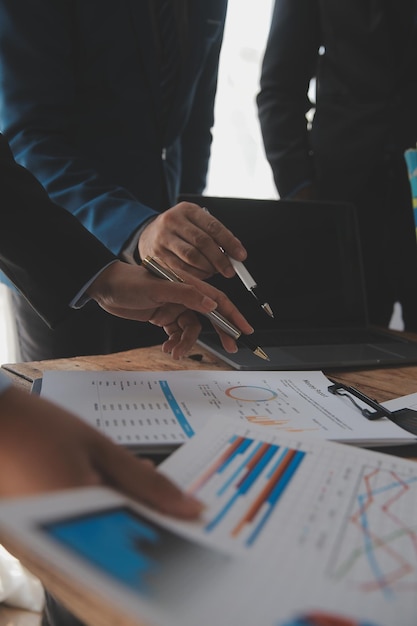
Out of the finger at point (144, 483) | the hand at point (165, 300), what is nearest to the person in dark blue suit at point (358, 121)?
the hand at point (165, 300)

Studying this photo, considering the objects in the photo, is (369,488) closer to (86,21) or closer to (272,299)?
(272,299)

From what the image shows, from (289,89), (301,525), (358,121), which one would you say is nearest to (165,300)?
(301,525)

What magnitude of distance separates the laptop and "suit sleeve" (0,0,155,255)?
161 millimetres

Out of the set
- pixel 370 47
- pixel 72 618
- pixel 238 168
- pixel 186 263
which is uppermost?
pixel 370 47

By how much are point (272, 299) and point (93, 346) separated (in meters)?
0.37

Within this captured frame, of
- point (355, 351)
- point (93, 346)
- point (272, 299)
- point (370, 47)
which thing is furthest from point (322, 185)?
point (93, 346)

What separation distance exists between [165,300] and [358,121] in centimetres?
69

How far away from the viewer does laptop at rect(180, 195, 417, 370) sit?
90 centimetres

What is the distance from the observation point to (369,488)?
15.2 inches

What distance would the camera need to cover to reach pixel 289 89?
1304 mm

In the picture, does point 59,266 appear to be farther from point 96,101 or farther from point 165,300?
point 96,101

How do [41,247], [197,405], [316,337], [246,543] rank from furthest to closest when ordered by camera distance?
[316,337] < [41,247] < [197,405] < [246,543]

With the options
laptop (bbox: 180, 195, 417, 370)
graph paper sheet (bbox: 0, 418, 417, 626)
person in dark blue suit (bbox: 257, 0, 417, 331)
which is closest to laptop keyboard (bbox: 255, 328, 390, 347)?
laptop (bbox: 180, 195, 417, 370)

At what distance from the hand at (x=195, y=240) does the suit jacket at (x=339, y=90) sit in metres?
0.52
